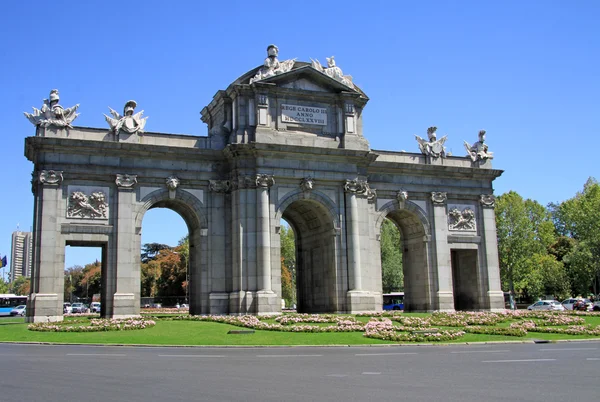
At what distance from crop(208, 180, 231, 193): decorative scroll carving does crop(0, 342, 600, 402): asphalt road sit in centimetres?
2218

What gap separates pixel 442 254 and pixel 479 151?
9.97 m

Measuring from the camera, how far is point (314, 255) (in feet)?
Result: 164

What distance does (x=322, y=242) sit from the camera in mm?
48375

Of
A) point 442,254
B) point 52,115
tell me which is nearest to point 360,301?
point 442,254

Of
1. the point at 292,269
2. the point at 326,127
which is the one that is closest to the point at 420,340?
the point at 326,127

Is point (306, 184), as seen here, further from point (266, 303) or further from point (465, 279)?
point (465, 279)

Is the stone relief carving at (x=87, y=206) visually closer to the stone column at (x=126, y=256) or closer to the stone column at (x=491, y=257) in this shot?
the stone column at (x=126, y=256)

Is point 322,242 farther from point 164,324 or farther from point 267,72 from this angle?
point 164,324

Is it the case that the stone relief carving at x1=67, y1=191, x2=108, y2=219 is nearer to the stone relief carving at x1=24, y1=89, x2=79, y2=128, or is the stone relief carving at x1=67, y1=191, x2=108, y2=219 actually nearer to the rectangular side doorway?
the stone relief carving at x1=24, y1=89, x2=79, y2=128

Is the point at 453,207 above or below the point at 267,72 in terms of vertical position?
below

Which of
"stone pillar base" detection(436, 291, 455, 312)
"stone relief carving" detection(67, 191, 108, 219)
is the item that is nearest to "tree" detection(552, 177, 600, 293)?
"stone pillar base" detection(436, 291, 455, 312)

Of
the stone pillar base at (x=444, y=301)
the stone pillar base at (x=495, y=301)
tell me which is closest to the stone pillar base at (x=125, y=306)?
the stone pillar base at (x=444, y=301)

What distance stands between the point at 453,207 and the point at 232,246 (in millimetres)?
19518

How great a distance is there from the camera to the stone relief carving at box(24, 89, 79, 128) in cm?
4191
